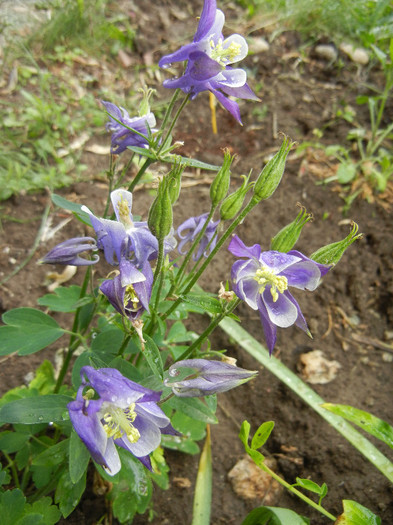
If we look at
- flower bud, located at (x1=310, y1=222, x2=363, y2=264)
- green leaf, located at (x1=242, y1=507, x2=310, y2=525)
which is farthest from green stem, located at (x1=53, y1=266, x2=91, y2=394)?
green leaf, located at (x1=242, y1=507, x2=310, y2=525)

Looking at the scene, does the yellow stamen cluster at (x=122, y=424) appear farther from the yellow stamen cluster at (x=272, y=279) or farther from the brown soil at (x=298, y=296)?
the brown soil at (x=298, y=296)

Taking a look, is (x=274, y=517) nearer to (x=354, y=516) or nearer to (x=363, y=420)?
(x=354, y=516)

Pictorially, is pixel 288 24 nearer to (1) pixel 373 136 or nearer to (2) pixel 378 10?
(2) pixel 378 10

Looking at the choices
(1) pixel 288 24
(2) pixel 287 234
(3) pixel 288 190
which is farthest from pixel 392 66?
(2) pixel 287 234

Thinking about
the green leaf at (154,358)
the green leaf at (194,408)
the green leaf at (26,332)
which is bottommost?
the green leaf at (26,332)

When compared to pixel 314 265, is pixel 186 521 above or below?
below

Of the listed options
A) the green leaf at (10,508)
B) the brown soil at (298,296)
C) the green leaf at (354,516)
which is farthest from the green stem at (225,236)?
the brown soil at (298,296)

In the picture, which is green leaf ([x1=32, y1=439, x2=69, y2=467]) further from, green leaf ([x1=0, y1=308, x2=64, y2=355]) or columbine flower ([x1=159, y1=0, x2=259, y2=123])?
columbine flower ([x1=159, y1=0, x2=259, y2=123])
